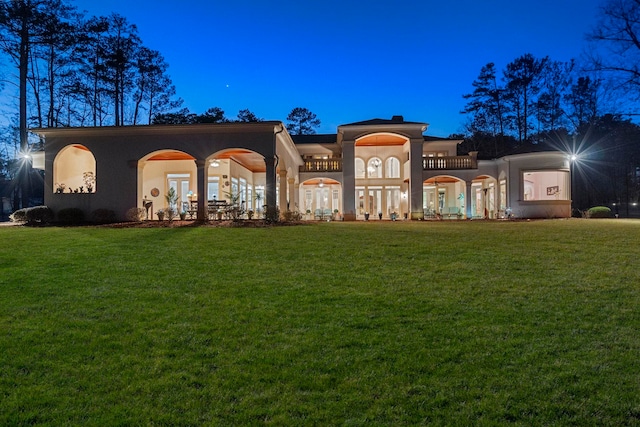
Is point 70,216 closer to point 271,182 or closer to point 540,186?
point 271,182

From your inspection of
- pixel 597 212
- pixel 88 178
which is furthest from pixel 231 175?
pixel 597 212

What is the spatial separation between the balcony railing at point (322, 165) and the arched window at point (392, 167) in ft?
13.5

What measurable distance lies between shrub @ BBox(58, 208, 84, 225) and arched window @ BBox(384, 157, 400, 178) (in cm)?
2022

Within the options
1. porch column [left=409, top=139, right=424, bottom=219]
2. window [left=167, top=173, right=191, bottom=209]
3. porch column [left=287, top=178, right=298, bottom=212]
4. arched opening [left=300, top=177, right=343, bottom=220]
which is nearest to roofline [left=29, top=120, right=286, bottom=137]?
window [left=167, top=173, right=191, bottom=209]

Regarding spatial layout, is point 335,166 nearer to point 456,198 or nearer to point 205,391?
point 456,198

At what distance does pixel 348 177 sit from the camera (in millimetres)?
24625

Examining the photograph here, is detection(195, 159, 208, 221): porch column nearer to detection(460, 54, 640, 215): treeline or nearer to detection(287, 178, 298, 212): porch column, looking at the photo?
detection(287, 178, 298, 212): porch column

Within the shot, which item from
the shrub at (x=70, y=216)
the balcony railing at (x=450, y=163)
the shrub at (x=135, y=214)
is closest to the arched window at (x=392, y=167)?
the balcony railing at (x=450, y=163)

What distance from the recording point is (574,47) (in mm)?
38656

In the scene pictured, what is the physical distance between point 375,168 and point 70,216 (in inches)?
789

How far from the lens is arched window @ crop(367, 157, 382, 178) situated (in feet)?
94.1

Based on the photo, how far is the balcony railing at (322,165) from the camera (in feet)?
88.6

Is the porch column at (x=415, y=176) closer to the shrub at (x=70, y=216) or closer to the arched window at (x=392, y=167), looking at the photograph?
the arched window at (x=392, y=167)

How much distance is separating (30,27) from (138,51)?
9785 millimetres
